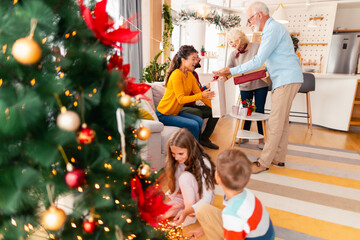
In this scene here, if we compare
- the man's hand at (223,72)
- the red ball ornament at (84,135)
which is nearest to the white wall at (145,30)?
the man's hand at (223,72)

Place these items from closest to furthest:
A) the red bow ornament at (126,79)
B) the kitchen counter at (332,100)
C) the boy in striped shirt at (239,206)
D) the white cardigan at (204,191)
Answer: the red bow ornament at (126,79) < the boy in striped shirt at (239,206) < the white cardigan at (204,191) < the kitchen counter at (332,100)

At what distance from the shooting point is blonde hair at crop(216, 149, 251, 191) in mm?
1050

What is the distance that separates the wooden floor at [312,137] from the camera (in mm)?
3375

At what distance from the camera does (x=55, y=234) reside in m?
0.70

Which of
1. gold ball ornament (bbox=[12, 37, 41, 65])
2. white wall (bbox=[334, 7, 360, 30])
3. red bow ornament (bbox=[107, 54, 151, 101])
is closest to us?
gold ball ornament (bbox=[12, 37, 41, 65])

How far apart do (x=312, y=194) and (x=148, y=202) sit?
1759mm

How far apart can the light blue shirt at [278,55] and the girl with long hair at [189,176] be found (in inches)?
43.1

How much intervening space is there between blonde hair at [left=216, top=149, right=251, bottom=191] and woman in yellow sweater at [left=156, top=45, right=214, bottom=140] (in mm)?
1319

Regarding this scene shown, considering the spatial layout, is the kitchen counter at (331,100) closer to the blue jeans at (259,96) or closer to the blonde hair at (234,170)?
the blue jeans at (259,96)

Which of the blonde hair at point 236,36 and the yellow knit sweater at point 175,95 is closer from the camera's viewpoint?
the yellow knit sweater at point 175,95

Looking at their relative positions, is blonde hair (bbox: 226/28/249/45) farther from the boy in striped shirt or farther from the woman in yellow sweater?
the boy in striped shirt

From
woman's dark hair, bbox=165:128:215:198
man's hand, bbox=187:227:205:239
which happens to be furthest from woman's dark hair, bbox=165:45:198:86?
man's hand, bbox=187:227:205:239

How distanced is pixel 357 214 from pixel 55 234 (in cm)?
203

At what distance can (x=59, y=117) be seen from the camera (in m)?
0.50
